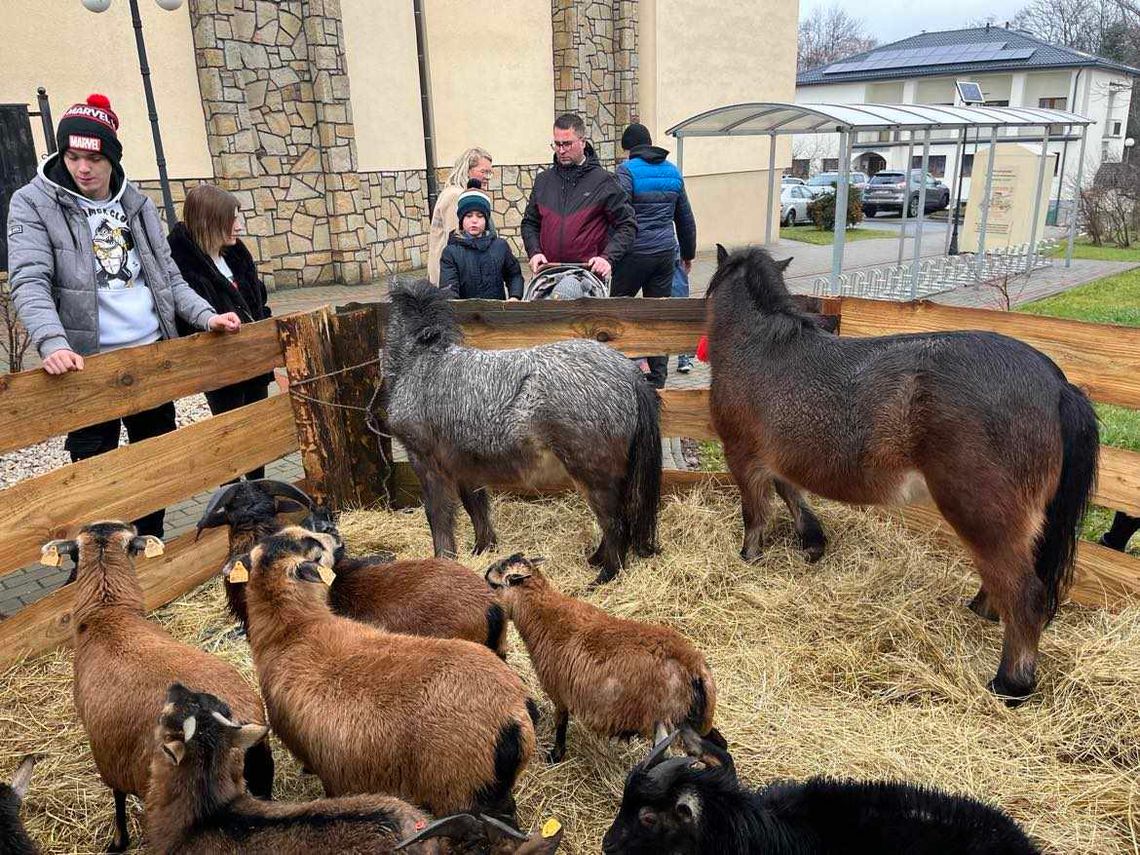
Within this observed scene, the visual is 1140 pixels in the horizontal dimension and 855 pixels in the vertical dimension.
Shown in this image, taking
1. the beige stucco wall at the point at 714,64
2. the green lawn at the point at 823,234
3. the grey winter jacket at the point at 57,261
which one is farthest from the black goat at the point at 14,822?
the green lawn at the point at 823,234

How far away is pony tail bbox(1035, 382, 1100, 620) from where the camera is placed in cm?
336

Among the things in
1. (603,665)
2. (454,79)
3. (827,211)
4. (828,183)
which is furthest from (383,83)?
(828,183)

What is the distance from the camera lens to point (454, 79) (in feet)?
54.2

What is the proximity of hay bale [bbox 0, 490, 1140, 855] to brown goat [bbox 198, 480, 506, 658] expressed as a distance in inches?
22.9

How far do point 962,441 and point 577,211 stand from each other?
11.8 ft

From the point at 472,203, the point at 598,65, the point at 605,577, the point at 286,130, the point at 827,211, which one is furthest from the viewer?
the point at 827,211

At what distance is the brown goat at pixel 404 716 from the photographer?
2428 mm

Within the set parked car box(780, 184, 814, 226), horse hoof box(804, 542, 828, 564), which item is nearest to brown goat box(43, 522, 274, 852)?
horse hoof box(804, 542, 828, 564)

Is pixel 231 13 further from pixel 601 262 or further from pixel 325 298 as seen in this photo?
pixel 601 262

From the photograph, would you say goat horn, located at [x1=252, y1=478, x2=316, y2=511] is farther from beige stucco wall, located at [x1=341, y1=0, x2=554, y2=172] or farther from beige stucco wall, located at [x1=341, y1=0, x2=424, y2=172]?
beige stucco wall, located at [x1=341, y1=0, x2=554, y2=172]

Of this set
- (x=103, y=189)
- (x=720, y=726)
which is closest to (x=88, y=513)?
(x=103, y=189)

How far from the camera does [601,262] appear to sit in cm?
593

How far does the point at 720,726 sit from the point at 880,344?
1.93 m

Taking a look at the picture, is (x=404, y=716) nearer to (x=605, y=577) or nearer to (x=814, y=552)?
(x=605, y=577)
